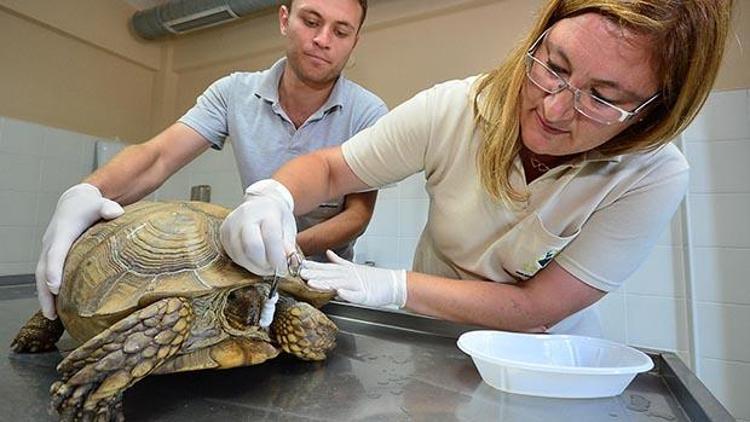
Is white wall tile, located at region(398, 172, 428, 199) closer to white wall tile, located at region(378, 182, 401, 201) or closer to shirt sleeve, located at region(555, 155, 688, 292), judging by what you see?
white wall tile, located at region(378, 182, 401, 201)

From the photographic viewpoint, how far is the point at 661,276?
1.60m

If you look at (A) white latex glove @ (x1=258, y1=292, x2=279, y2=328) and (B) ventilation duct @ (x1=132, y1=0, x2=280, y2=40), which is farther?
(B) ventilation duct @ (x1=132, y1=0, x2=280, y2=40)

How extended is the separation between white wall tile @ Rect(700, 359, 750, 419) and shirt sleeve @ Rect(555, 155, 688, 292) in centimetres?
108

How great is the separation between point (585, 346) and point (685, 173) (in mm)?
338

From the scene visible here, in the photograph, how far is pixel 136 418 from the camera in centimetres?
49

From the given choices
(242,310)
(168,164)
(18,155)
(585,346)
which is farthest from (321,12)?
(18,155)

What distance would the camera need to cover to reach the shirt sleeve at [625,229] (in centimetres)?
74

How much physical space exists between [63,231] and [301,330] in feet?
1.36

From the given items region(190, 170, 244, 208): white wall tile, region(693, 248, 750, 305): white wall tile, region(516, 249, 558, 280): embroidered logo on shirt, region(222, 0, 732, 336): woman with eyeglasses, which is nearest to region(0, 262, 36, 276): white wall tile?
region(190, 170, 244, 208): white wall tile

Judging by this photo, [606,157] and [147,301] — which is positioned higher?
[606,157]

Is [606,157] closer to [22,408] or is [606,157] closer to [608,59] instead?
[608,59]

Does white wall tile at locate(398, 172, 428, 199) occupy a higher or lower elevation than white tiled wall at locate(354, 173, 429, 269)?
higher

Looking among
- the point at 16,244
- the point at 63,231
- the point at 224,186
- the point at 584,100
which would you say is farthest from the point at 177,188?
the point at 584,100

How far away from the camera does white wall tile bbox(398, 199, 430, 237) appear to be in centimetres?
197
